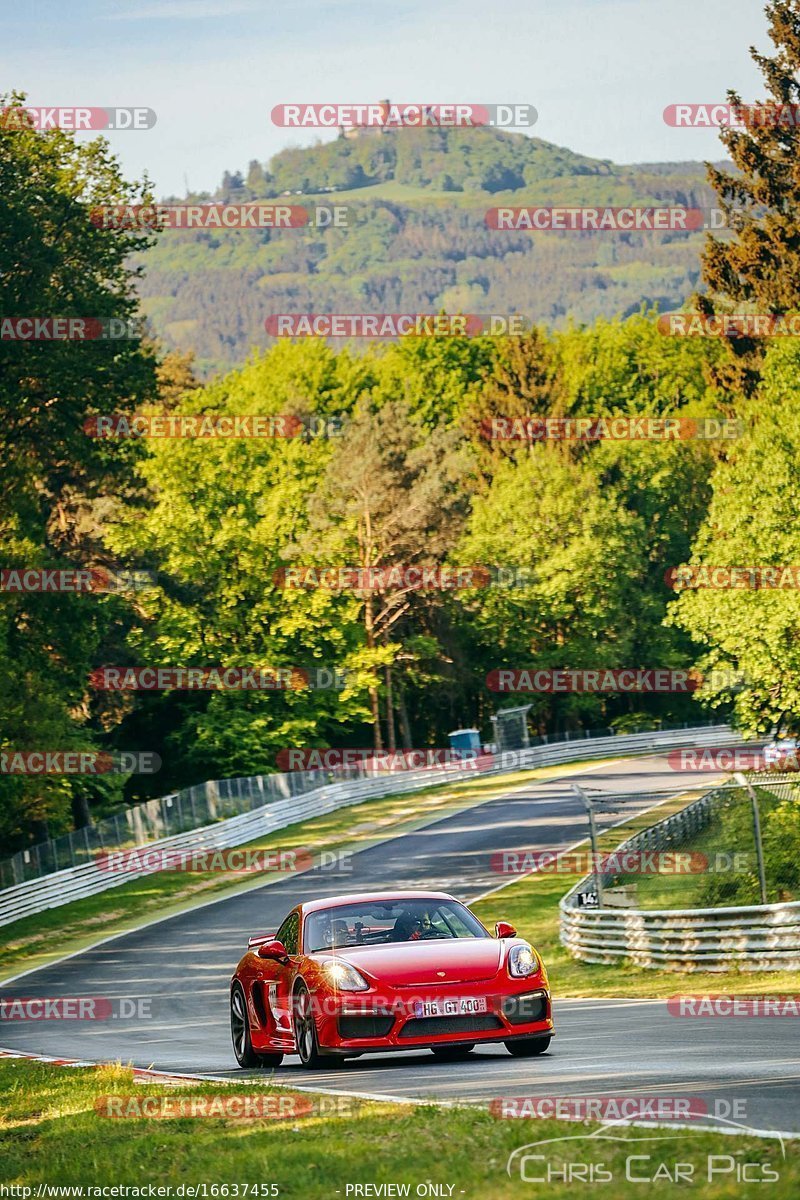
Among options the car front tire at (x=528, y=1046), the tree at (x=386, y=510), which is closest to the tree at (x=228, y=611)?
the tree at (x=386, y=510)

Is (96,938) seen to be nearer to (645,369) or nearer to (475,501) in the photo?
(475,501)

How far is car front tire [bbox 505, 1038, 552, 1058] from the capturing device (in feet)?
38.9

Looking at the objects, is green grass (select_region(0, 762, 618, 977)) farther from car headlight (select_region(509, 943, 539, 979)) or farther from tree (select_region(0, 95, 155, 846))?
car headlight (select_region(509, 943, 539, 979))

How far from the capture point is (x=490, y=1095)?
9.47 meters

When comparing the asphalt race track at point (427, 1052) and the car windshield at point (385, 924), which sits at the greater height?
the car windshield at point (385, 924)

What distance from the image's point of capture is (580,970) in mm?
25156

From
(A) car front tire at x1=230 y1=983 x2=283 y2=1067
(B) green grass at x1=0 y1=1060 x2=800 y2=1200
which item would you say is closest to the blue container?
(A) car front tire at x1=230 y1=983 x2=283 y2=1067

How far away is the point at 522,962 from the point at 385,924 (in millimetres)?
1358

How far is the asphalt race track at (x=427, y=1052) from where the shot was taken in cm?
954

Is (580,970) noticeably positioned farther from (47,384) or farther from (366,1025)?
(47,384)

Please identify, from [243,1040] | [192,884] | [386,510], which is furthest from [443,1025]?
[386,510]

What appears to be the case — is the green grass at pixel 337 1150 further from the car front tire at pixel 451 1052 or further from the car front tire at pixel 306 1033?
the car front tire at pixel 451 1052

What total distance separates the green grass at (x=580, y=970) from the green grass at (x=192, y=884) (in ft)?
25.6

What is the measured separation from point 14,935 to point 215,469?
31604 mm
